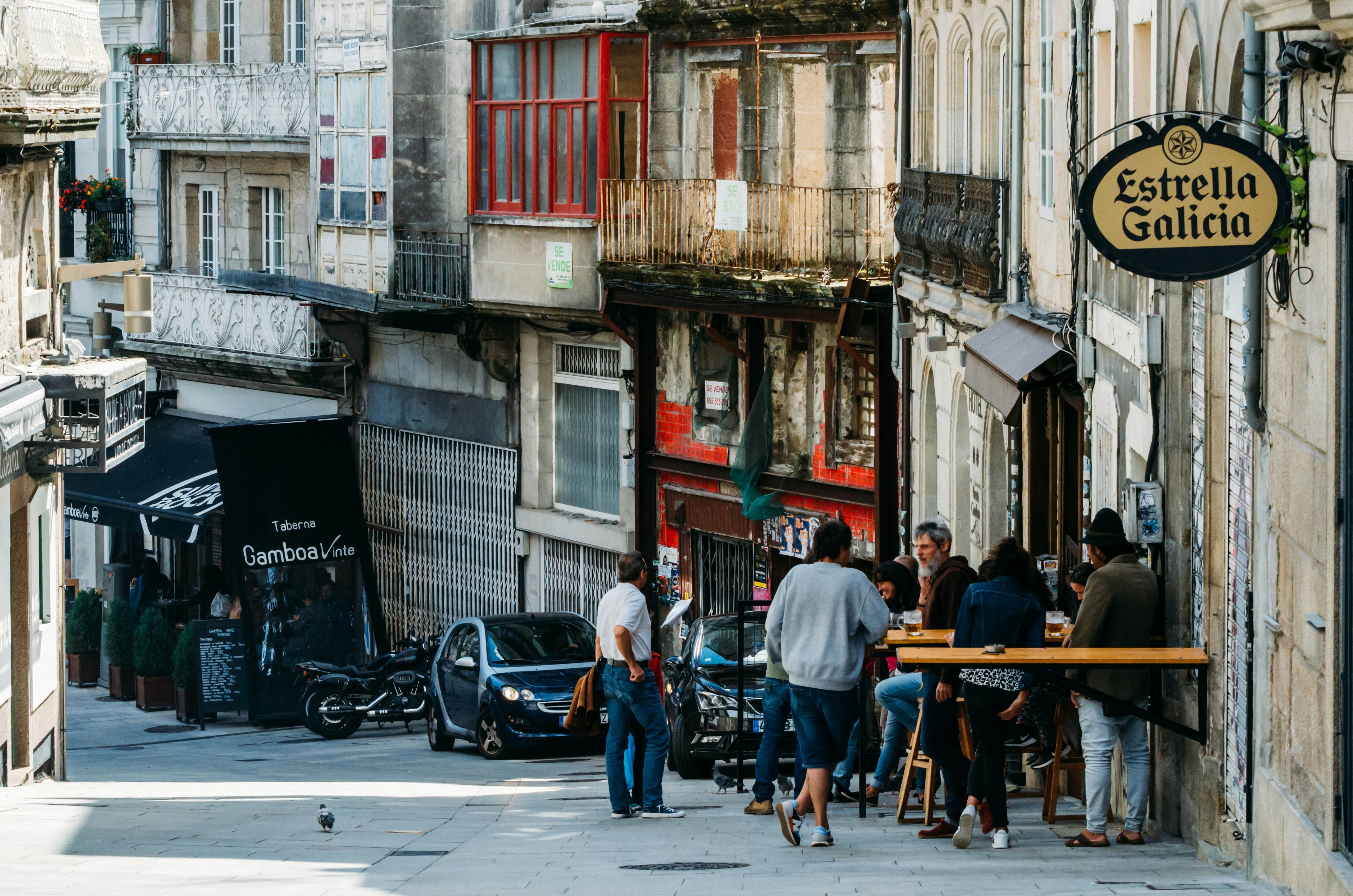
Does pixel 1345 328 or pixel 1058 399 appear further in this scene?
pixel 1058 399

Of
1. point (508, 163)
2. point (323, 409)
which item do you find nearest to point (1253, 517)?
point (508, 163)

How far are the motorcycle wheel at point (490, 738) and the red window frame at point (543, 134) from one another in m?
7.52

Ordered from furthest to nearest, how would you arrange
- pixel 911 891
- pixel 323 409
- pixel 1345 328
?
pixel 323 409
pixel 911 891
pixel 1345 328

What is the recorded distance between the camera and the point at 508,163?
2786 cm

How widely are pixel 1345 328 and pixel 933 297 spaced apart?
13.1 meters

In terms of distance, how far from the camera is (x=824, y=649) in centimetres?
1110

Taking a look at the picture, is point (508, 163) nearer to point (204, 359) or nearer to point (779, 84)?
point (779, 84)

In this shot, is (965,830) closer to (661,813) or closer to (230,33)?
(661,813)

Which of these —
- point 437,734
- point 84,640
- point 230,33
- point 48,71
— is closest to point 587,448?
point 437,734

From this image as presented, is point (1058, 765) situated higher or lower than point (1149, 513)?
lower

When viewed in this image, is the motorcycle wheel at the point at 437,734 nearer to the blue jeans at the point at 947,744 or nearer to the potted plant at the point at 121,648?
the potted plant at the point at 121,648

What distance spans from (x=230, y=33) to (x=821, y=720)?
24.8m

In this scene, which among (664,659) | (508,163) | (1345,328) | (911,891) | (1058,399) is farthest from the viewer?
(508,163)

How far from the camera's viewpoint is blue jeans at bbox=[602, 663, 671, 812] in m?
13.0
